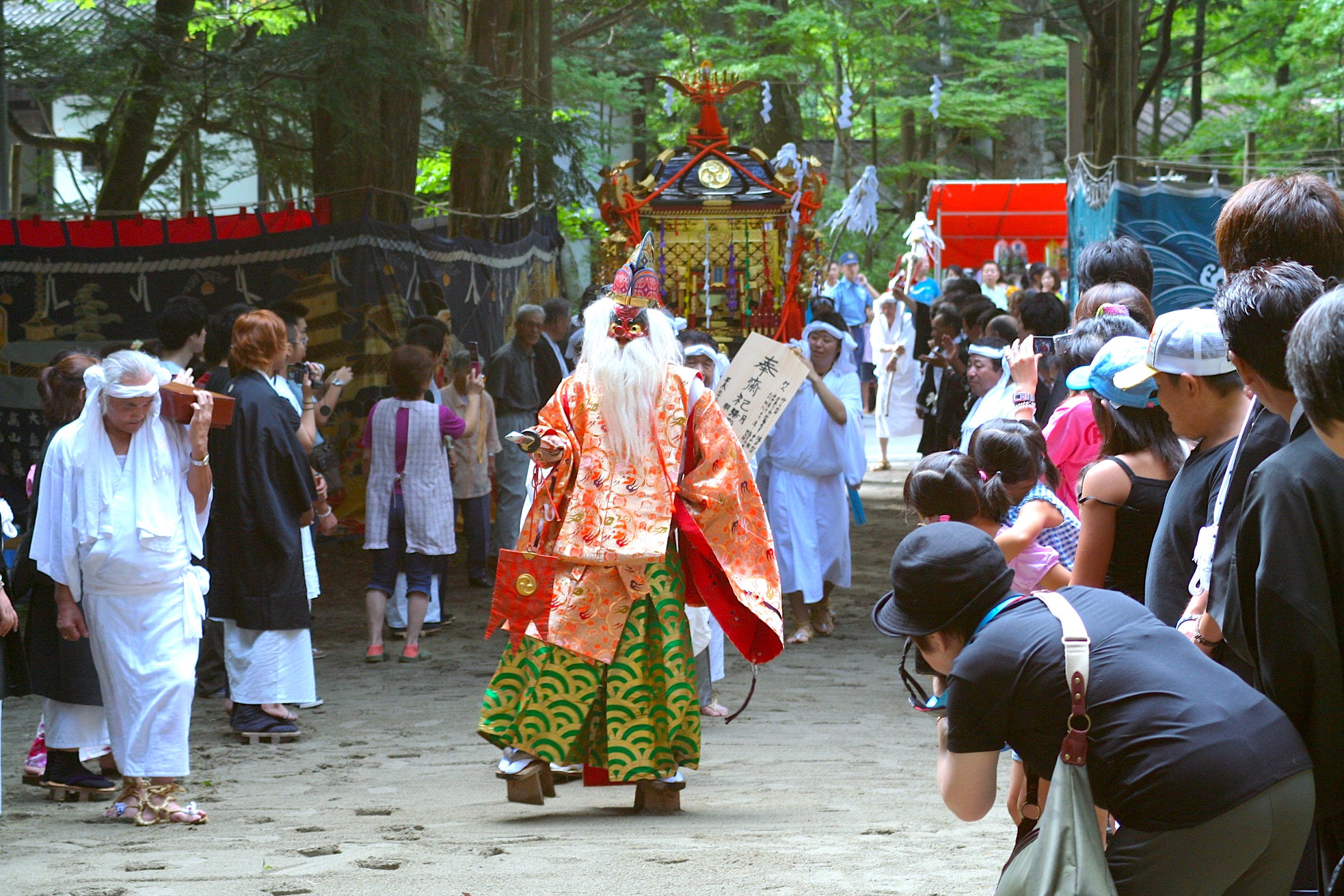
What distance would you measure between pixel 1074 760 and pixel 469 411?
6.62 m

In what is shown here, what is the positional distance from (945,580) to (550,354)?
24.2ft

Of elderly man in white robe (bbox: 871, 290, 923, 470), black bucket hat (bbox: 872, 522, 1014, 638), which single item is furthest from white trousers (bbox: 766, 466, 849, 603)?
elderly man in white robe (bbox: 871, 290, 923, 470)

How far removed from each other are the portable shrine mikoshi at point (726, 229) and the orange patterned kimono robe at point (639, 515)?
6236 millimetres

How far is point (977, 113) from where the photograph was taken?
74.5 ft

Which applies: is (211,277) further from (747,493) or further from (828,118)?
(828,118)

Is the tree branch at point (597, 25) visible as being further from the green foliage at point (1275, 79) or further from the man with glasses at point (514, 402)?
the man with glasses at point (514, 402)

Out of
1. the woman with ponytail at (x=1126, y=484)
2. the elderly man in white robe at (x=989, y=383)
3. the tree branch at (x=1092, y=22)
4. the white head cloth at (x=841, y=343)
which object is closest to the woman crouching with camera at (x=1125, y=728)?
the woman with ponytail at (x=1126, y=484)

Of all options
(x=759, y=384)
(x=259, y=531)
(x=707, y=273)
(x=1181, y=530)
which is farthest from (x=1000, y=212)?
(x=1181, y=530)

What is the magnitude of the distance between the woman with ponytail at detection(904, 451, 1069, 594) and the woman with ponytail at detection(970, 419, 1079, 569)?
4 centimetres

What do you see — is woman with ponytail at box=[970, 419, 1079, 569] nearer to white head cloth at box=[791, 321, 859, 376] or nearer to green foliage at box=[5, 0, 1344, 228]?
white head cloth at box=[791, 321, 859, 376]

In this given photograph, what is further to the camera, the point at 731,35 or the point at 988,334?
the point at 731,35

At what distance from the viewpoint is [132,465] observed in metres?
4.84

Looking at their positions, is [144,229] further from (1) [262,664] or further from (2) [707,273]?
(1) [262,664]

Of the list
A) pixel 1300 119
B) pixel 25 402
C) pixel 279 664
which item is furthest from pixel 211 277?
pixel 1300 119
